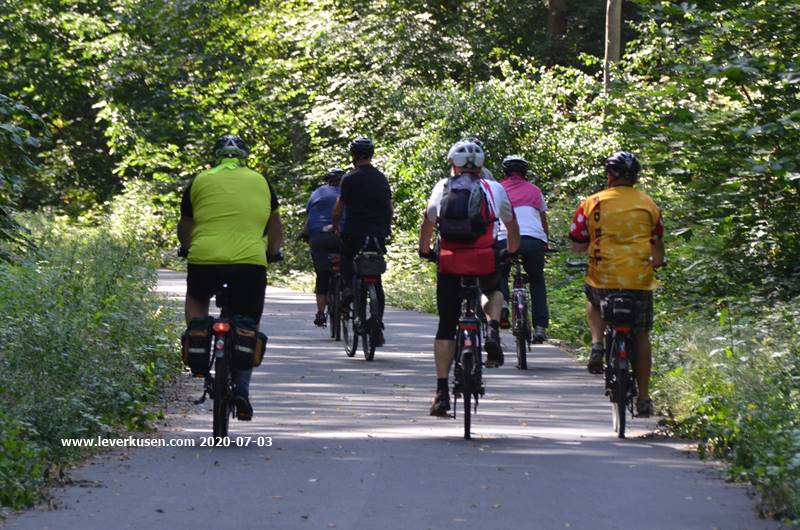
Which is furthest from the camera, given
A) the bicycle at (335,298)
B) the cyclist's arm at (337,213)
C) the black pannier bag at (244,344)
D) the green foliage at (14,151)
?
the bicycle at (335,298)

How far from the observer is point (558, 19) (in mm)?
39750

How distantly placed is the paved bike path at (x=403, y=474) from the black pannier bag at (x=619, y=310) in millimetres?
814

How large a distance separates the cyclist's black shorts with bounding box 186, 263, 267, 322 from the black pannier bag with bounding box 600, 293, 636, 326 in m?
2.44

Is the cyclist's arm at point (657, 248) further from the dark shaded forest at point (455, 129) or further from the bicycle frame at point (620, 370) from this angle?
the dark shaded forest at point (455, 129)

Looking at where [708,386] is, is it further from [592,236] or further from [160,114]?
[160,114]

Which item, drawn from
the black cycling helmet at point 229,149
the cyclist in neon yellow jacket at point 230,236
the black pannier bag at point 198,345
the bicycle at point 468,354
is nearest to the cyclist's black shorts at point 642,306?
the bicycle at point 468,354

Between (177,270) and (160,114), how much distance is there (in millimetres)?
9057

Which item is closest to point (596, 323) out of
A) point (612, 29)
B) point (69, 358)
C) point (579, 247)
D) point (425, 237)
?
point (579, 247)

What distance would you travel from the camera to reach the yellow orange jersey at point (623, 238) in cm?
1106

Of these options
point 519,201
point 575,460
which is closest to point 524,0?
point 519,201

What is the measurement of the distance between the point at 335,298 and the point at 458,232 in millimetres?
6509

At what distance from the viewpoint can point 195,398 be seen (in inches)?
491

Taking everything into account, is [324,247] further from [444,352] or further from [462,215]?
[462,215]

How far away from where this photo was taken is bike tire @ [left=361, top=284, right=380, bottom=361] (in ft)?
50.1
